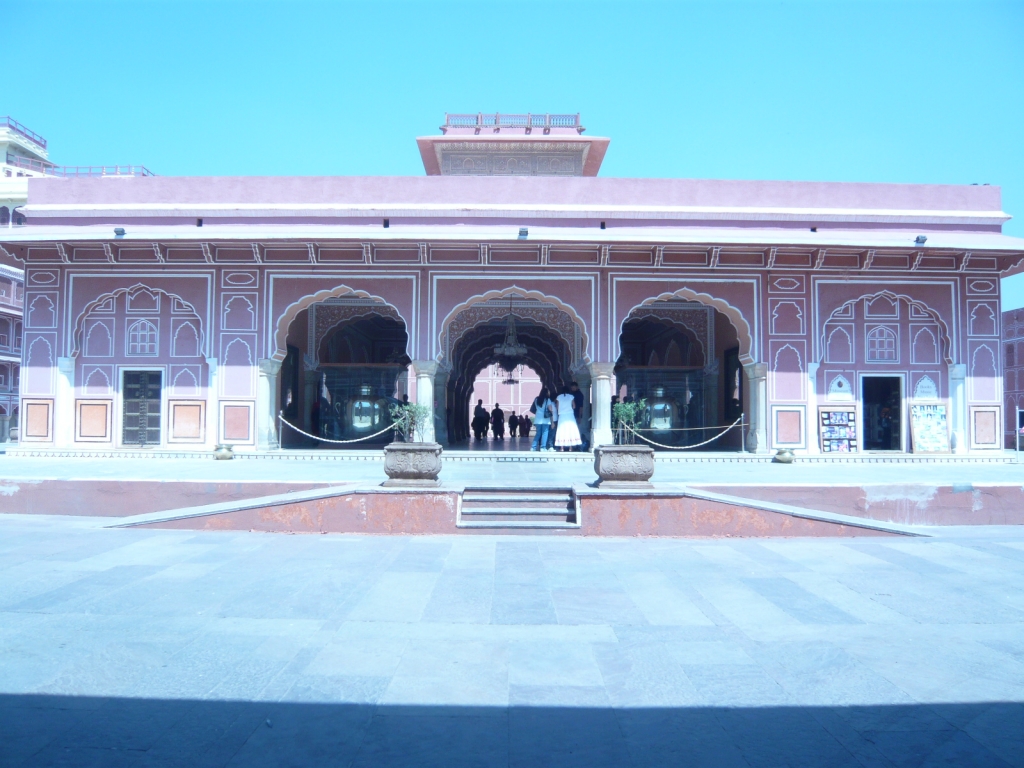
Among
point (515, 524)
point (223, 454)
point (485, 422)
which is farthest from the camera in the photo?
point (485, 422)

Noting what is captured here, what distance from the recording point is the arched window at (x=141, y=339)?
1315 cm

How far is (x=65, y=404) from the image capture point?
12961 mm

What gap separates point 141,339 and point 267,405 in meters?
2.60

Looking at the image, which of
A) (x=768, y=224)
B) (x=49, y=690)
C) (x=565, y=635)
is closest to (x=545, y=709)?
(x=565, y=635)

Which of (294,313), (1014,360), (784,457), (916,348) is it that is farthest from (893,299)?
(1014,360)

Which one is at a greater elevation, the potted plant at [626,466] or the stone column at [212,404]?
the stone column at [212,404]

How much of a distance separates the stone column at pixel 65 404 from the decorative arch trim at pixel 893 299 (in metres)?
13.0

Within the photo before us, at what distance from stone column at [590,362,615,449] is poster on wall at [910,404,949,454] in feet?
17.6

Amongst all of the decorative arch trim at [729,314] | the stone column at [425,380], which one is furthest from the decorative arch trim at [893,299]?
the stone column at [425,380]

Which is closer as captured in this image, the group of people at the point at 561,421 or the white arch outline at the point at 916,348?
the group of people at the point at 561,421

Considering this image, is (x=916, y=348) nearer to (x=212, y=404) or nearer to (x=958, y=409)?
(x=958, y=409)

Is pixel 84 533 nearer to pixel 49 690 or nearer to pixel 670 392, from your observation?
pixel 49 690

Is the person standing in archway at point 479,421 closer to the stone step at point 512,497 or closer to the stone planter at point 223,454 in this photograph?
the stone planter at point 223,454

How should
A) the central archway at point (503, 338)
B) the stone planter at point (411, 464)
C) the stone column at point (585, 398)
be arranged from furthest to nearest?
1. the stone column at point (585, 398)
2. the central archway at point (503, 338)
3. the stone planter at point (411, 464)
